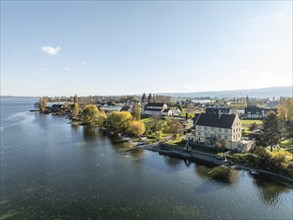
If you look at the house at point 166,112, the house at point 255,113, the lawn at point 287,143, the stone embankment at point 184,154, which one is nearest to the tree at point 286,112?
the lawn at point 287,143

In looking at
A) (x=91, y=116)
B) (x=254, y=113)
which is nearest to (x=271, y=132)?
(x=254, y=113)

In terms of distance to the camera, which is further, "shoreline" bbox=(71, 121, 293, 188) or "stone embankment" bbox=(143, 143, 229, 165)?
"stone embankment" bbox=(143, 143, 229, 165)

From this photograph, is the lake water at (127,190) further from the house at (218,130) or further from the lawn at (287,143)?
the lawn at (287,143)

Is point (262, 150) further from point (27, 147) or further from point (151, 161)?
point (27, 147)

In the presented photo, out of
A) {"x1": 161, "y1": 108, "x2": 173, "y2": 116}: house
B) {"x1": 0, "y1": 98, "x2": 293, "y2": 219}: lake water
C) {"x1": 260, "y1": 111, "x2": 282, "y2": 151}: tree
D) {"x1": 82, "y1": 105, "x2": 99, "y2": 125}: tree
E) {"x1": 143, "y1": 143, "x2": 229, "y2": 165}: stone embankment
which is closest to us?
{"x1": 0, "y1": 98, "x2": 293, "y2": 219}: lake water

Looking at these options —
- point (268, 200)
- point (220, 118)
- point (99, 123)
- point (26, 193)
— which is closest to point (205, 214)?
point (268, 200)

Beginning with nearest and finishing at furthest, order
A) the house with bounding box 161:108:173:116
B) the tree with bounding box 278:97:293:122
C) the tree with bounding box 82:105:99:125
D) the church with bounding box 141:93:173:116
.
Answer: the tree with bounding box 278:97:293:122 < the tree with bounding box 82:105:99:125 < the house with bounding box 161:108:173:116 < the church with bounding box 141:93:173:116

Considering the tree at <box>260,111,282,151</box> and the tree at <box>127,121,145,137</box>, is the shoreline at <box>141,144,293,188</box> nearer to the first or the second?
the tree at <box>127,121,145,137</box>

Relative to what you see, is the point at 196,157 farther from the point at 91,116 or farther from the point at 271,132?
the point at 91,116

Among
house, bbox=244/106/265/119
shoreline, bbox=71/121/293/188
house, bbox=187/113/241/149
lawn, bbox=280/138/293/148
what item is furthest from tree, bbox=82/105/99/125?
lawn, bbox=280/138/293/148
